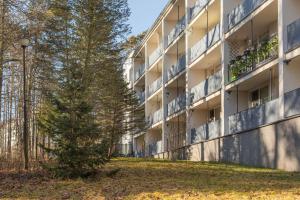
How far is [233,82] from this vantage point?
93.3 feet

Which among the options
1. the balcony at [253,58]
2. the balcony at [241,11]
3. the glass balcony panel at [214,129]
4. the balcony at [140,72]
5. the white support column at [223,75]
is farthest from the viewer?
the balcony at [140,72]

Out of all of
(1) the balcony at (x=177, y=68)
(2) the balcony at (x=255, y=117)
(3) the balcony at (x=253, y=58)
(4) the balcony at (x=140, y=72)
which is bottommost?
(2) the balcony at (x=255, y=117)

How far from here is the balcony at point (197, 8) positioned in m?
34.8

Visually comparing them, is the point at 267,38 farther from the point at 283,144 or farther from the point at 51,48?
the point at 51,48

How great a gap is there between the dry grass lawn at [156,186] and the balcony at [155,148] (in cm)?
2777

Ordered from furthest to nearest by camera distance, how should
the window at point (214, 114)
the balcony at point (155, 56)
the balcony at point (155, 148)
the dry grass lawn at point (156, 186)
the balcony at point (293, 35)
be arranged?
the balcony at point (155, 56)
the balcony at point (155, 148)
the window at point (214, 114)
the balcony at point (293, 35)
the dry grass lawn at point (156, 186)

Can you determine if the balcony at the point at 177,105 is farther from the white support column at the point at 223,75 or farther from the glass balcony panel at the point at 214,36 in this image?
the white support column at the point at 223,75

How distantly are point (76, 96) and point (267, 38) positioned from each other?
13.1 m

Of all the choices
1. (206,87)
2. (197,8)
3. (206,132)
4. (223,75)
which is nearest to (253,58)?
(223,75)

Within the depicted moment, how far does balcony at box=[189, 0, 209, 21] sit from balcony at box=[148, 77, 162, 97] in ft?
36.7

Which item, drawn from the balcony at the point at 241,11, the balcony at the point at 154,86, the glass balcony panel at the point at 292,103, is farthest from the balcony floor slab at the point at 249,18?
the balcony at the point at 154,86

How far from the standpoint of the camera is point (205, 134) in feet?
110

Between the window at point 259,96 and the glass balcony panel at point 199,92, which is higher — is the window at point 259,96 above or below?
below

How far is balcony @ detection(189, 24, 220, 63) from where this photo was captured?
3182cm
